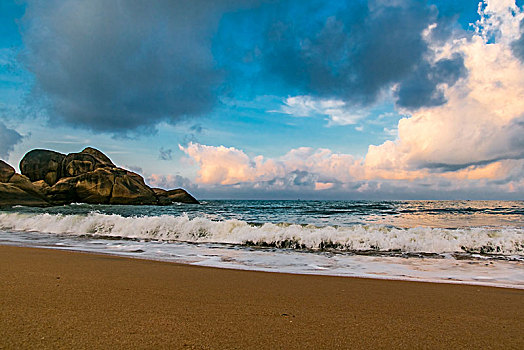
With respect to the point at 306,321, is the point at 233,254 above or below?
below

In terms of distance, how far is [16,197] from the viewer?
3603cm

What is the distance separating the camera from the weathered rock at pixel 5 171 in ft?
132

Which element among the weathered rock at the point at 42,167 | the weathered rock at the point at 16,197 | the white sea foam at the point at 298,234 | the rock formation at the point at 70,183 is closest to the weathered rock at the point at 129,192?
the rock formation at the point at 70,183

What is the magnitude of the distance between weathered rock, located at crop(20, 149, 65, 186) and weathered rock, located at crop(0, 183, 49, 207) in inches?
627

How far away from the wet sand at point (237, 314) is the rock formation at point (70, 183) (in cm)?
4127

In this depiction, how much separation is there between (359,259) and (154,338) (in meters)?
7.80

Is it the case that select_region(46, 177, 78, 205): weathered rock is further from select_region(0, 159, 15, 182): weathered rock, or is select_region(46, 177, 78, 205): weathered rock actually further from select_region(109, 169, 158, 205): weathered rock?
select_region(109, 169, 158, 205): weathered rock

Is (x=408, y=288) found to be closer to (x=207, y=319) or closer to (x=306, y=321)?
(x=306, y=321)

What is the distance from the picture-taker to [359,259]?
29.6 feet

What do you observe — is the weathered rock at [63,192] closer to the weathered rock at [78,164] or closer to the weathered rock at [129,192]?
the weathered rock at [129,192]

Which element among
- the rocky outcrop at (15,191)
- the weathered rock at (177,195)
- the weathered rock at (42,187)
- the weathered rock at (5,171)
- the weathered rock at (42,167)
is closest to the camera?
the rocky outcrop at (15,191)

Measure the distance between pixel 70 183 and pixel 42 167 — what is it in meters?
12.3

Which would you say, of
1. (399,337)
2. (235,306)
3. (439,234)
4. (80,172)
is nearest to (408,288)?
(399,337)

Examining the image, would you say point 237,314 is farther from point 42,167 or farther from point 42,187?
point 42,167
